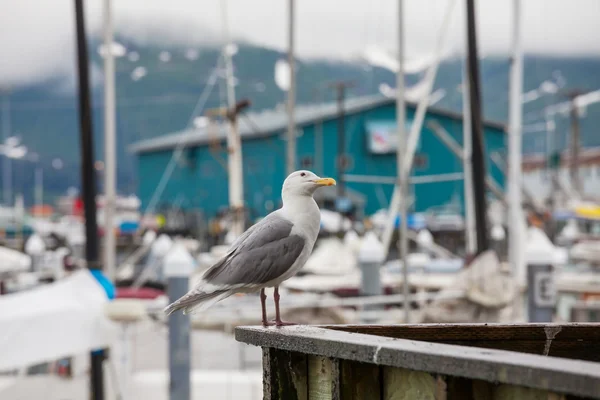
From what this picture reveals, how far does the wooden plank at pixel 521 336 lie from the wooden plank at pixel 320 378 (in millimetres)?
416

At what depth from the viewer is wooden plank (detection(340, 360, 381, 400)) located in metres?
3.41

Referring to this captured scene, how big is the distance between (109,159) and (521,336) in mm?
10365

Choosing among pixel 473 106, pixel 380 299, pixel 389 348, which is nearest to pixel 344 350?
pixel 389 348

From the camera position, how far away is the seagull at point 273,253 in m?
4.45

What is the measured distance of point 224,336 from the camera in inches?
734

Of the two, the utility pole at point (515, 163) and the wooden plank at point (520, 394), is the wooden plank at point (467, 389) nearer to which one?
the wooden plank at point (520, 394)

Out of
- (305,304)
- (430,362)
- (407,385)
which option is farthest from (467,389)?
(305,304)

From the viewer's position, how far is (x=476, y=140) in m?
15.5

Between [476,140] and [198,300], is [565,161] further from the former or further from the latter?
[198,300]

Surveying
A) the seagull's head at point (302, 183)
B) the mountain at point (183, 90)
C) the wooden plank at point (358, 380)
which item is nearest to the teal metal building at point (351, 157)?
the seagull's head at point (302, 183)

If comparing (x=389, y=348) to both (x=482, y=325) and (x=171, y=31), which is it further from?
(x=171, y=31)

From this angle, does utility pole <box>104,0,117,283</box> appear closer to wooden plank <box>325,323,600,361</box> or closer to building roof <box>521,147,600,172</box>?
wooden plank <box>325,323,600,361</box>

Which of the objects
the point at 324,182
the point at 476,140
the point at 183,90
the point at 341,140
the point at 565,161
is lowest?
the point at 324,182

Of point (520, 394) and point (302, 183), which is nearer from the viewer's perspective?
point (520, 394)
